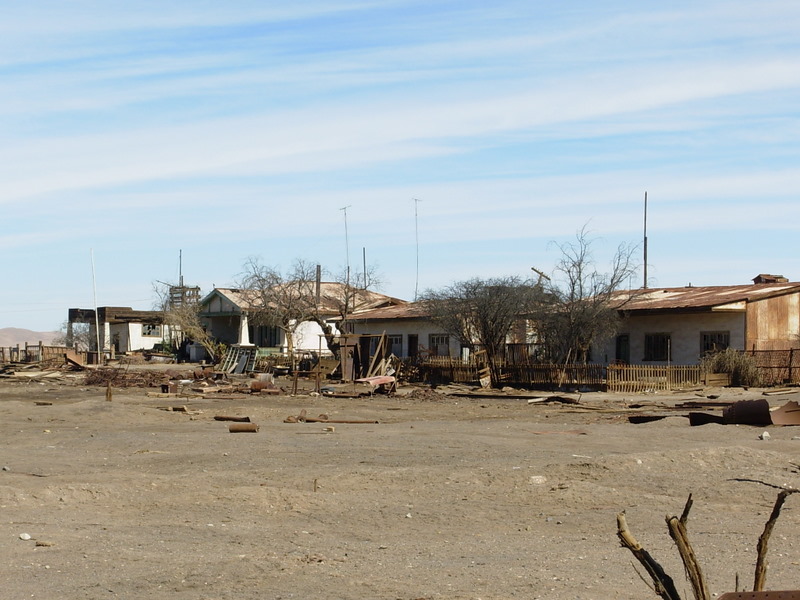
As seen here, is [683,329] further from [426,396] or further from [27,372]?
[27,372]

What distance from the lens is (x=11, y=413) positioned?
24.5 metres

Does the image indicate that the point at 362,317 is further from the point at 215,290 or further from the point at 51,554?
the point at 51,554

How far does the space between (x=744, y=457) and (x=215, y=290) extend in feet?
171

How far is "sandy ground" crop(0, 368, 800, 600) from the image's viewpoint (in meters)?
7.78

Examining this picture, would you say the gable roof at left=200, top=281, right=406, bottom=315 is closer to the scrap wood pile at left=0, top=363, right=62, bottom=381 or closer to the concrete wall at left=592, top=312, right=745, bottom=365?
the scrap wood pile at left=0, top=363, right=62, bottom=381

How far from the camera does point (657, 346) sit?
127 ft

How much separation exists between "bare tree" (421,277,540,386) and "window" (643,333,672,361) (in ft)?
15.6

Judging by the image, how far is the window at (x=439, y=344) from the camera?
46.4 meters

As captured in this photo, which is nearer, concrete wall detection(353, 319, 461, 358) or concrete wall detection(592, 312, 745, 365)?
concrete wall detection(592, 312, 745, 365)

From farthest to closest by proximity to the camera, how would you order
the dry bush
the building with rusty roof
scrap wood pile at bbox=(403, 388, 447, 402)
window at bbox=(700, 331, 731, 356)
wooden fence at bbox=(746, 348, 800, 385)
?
→ window at bbox=(700, 331, 731, 356), the building with rusty roof, wooden fence at bbox=(746, 348, 800, 385), the dry bush, scrap wood pile at bbox=(403, 388, 447, 402)

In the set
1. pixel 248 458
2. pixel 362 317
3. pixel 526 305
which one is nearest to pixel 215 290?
pixel 362 317

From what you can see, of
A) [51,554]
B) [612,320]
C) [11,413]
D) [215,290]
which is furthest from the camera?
[215,290]

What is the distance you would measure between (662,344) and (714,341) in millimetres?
2291

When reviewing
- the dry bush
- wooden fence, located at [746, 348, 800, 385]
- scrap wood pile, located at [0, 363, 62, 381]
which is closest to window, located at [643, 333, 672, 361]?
the dry bush
